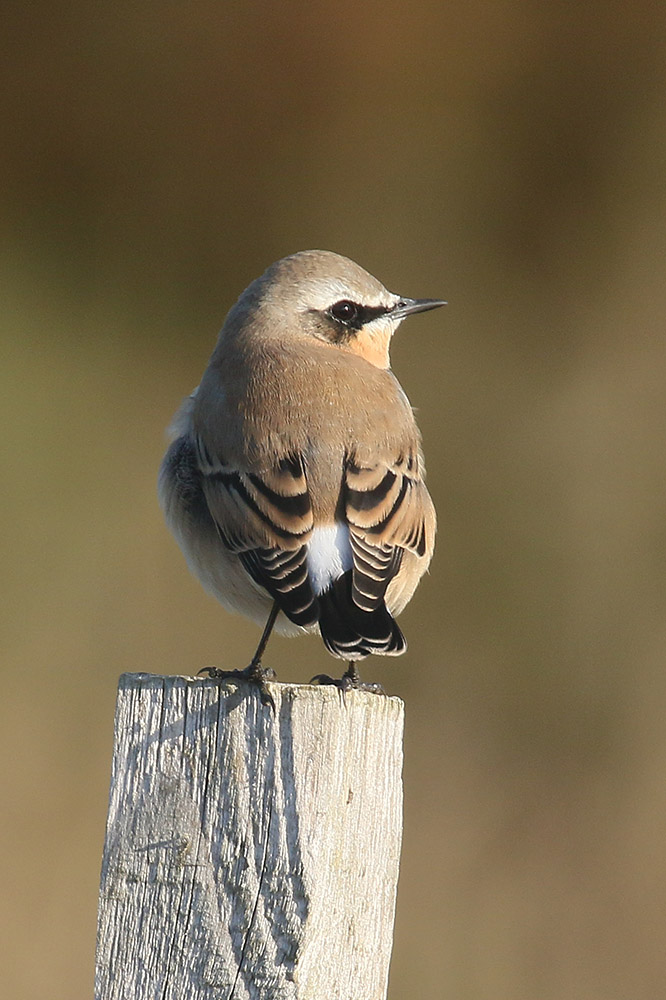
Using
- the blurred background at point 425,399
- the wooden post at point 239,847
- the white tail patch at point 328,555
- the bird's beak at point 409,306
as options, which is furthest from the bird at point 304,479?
the blurred background at point 425,399

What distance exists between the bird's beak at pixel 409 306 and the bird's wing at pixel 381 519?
1025 millimetres

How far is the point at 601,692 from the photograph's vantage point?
6816 millimetres

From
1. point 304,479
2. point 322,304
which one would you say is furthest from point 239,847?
point 322,304

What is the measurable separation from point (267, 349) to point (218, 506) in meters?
0.80

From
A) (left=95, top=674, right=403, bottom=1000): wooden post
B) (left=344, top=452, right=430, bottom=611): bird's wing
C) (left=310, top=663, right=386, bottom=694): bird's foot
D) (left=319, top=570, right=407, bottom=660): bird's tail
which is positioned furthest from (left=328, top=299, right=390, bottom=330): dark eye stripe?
(left=95, top=674, right=403, bottom=1000): wooden post

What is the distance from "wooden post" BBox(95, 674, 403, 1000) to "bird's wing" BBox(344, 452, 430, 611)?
3.16 feet

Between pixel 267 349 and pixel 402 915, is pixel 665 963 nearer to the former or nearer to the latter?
pixel 402 915

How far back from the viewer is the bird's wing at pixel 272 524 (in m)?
3.34

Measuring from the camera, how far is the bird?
337 cm

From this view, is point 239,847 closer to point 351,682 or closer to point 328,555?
point 328,555

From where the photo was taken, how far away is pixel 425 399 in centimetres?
767

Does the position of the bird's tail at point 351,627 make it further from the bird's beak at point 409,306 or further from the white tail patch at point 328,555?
the bird's beak at point 409,306

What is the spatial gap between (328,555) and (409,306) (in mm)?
1765

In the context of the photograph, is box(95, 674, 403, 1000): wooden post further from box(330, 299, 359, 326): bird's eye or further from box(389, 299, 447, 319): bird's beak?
box(389, 299, 447, 319): bird's beak
